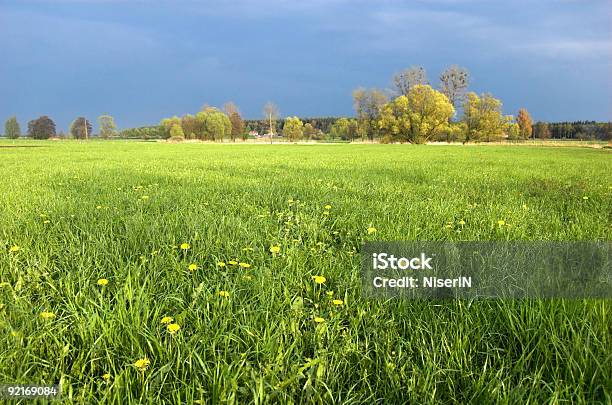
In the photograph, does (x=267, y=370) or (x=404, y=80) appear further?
(x=404, y=80)

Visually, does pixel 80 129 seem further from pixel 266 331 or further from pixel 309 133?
pixel 266 331

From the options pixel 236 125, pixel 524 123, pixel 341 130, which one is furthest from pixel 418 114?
pixel 236 125

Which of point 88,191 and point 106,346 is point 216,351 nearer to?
point 106,346

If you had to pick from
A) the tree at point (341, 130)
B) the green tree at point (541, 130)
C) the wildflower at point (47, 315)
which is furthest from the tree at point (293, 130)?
the wildflower at point (47, 315)

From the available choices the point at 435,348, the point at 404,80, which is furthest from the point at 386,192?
the point at 404,80

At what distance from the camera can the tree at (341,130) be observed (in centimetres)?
11412

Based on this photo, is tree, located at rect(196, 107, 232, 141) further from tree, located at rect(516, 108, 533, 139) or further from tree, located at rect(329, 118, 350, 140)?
tree, located at rect(516, 108, 533, 139)

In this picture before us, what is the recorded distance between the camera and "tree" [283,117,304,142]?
368 feet

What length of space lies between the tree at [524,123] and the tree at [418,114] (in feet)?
116

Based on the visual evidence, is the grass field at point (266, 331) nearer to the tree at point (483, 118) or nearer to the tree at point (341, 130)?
the tree at point (483, 118)

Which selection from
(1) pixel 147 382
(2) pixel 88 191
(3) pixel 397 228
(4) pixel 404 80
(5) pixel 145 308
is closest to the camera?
(1) pixel 147 382

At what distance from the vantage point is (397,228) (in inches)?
164

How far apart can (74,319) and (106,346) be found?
49cm

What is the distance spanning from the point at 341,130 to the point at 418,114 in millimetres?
53484
